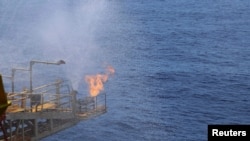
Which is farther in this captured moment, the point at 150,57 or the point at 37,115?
the point at 150,57

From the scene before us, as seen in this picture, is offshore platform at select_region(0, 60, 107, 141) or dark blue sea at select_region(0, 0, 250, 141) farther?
dark blue sea at select_region(0, 0, 250, 141)

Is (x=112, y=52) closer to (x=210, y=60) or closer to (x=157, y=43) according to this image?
(x=157, y=43)

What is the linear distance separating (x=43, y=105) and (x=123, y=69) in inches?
2651

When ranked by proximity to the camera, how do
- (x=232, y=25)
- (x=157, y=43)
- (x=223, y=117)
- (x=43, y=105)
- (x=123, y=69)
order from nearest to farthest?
(x=43, y=105) < (x=223, y=117) < (x=123, y=69) < (x=157, y=43) < (x=232, y=25)

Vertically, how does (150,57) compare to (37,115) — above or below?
above

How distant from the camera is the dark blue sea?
69.5 m

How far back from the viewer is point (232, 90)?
3206 inches

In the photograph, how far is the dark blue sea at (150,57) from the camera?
69.5m

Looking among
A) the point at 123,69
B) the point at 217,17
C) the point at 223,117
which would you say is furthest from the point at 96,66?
the point at 217,17

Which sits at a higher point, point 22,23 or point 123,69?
point 22,23

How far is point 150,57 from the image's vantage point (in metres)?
108

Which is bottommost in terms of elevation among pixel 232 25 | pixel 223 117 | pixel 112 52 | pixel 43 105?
pixel 223 117

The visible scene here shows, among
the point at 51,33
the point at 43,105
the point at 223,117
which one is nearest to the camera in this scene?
the point at 43,105

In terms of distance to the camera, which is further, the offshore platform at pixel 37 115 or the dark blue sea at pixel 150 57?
the dark blue sea at pixel 150 57
